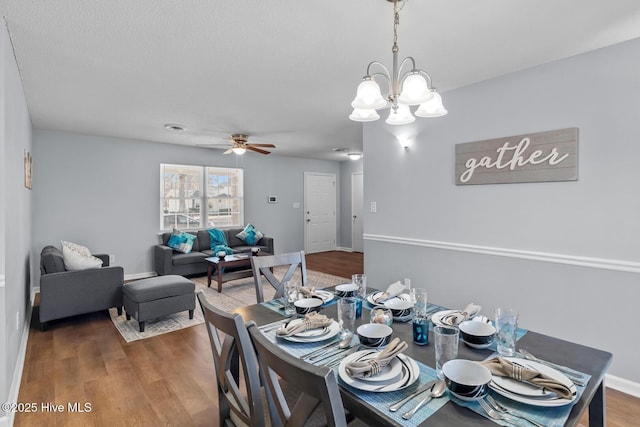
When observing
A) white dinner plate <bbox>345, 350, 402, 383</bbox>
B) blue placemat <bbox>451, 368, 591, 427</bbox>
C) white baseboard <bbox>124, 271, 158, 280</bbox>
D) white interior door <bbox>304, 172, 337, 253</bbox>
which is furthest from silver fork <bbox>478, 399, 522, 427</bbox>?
white interior door <bbox>304, 172, 337, 253</bbox>

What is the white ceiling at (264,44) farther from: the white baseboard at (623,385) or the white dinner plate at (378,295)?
the white baseboard at (623,385)

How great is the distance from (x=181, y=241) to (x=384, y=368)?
5022 millimetres

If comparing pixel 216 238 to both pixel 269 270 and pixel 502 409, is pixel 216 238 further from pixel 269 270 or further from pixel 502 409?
pixel 502 409

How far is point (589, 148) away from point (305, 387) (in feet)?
8.81

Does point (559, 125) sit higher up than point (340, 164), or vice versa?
point (340, 164)

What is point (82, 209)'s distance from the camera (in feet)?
16.5

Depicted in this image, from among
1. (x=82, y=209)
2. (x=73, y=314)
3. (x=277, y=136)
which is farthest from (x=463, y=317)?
(x=82, y=209)

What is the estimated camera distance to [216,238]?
19.3 ft

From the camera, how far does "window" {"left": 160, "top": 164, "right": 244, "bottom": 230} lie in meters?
5.87

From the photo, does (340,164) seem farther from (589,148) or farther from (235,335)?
(235,335)

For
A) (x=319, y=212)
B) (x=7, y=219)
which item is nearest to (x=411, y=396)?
(x=7, y=219)

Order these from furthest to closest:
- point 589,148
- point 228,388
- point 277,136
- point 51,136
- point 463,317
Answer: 1. point 277,136
2. point 51,136
3. point 589,148
4. point 463,317
5. point 228,388

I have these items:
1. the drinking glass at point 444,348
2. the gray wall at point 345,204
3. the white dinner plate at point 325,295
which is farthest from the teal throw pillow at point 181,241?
the drinking glass at point 444,348

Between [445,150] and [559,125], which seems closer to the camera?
[559,125]
